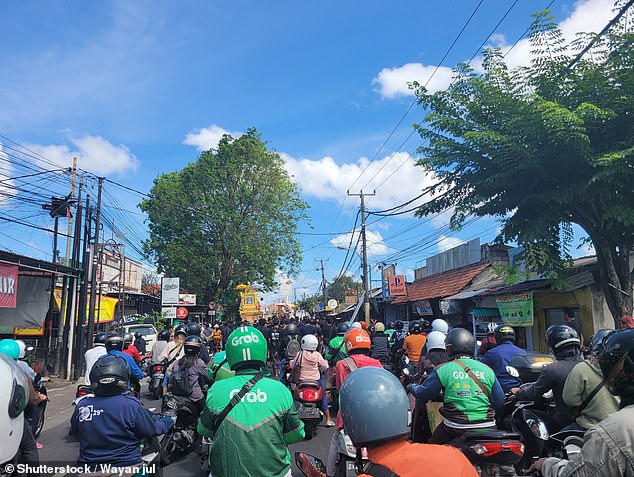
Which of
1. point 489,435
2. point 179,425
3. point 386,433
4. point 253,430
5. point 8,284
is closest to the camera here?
point 386,433

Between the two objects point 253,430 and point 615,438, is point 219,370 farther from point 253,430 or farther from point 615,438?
point 615,438

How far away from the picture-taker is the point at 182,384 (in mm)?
6641

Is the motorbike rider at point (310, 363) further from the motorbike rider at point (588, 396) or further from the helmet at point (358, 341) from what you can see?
the motorbike rider at point (588, 396)

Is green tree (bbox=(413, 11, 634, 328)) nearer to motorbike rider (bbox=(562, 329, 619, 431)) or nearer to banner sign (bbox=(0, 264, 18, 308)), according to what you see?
motorbike rider (bbox=(562, 329, 619, 431))

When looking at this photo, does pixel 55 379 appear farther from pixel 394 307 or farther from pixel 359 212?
pixel 394 307

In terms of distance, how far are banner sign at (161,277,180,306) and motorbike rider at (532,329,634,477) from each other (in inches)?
803

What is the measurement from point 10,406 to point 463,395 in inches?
132

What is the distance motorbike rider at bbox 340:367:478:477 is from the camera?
189 cm

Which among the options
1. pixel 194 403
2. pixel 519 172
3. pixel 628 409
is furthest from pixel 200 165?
pixel 628 409

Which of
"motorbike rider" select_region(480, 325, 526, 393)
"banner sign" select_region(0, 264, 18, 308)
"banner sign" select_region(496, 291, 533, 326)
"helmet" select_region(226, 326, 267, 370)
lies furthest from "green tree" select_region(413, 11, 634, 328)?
"banner sign" select_region(0, 264, 18, 308)

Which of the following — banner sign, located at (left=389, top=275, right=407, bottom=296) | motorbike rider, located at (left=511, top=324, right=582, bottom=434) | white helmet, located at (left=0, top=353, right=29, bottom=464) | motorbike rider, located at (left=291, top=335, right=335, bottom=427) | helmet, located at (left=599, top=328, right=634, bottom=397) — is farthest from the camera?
banner sign, located at (left=389, top=275, right=407, bottom=296)

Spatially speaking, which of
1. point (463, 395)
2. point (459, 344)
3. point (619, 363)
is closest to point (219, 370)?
point (459, 344)

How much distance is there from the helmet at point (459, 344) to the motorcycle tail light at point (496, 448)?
43.9 inches

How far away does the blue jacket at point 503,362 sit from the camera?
19.1 ft
